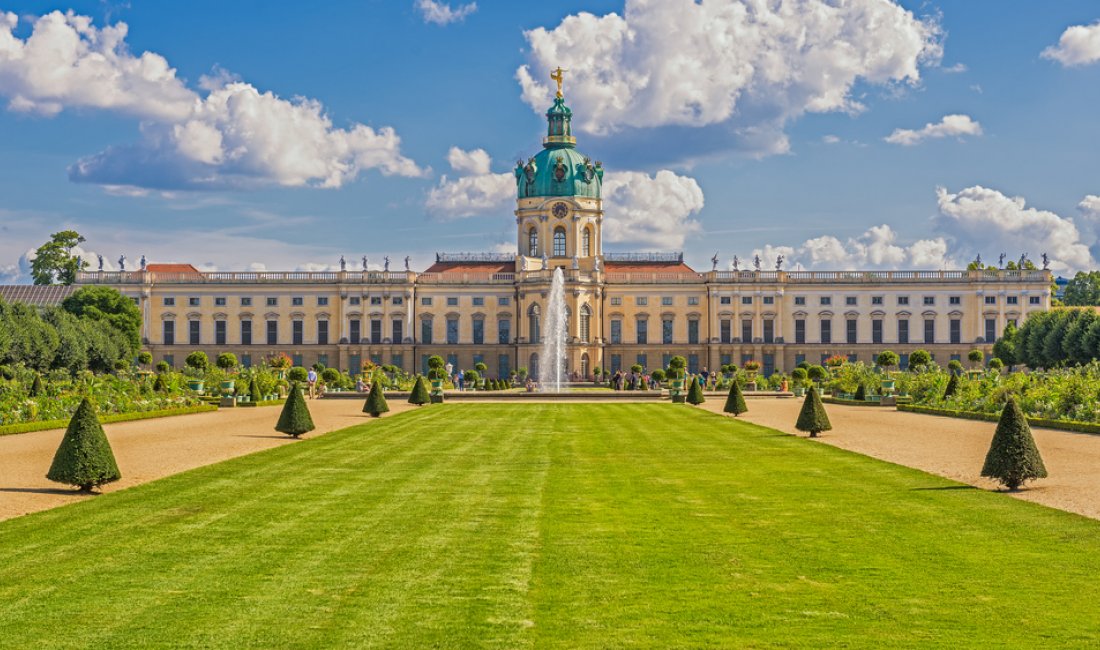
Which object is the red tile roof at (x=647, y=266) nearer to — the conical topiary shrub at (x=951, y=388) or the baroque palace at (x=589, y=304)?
the baroque palace at (x=589, y=304)

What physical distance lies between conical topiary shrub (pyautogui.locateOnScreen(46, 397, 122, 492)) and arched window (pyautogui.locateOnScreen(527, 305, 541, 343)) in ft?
231

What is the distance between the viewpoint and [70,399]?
3158 centimetres

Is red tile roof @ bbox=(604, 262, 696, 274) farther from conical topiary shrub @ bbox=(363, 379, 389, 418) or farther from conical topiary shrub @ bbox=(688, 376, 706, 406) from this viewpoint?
conical topiary shrub @ bbox=(363, 379, 389, 418)

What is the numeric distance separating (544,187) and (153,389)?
53615 millimetres

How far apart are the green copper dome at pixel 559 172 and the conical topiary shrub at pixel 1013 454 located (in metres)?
76.3

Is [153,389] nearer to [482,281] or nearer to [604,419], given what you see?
[604,419]

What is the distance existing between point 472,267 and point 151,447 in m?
72.6

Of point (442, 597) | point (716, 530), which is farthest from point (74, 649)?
point (716, 530)

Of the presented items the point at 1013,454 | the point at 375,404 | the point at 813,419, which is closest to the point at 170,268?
the point at 375,404

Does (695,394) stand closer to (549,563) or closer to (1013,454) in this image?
(1013,454)

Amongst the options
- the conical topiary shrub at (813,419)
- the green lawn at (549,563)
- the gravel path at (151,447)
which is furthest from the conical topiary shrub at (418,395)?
the green lawn at (549,563)

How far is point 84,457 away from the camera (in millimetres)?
15797

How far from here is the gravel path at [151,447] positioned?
16141 mm

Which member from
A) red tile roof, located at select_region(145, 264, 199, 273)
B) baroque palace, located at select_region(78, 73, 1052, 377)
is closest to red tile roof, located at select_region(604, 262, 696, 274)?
baroque palace, located at select_region(78, 73, 1052, 377)
